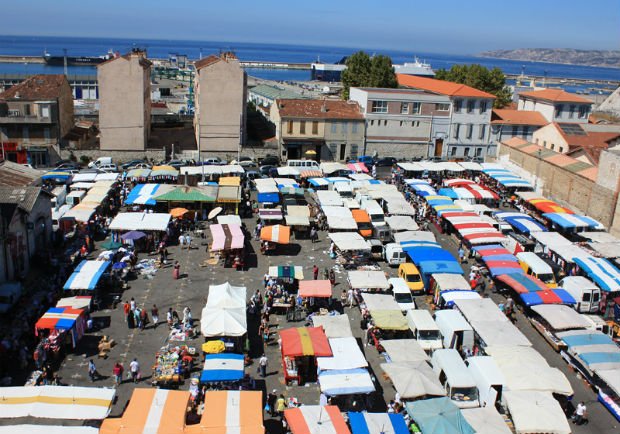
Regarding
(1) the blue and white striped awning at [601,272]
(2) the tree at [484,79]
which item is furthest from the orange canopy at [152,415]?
(2) the tree at [484,79]

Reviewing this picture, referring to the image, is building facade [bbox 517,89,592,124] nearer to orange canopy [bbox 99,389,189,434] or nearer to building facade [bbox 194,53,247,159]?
building facade [bbox 194,53,247,159]

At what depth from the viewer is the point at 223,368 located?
20.9 meters

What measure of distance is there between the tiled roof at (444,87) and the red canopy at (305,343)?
4105cm

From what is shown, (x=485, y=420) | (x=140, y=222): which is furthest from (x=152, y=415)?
(x=140, y=222)

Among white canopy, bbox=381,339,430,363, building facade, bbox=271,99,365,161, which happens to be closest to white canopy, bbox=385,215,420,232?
white canopy, bbox=381,339,430,363

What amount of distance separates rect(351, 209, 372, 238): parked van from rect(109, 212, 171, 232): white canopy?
1169cm

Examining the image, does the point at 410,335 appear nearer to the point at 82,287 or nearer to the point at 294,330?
the point at 294,330

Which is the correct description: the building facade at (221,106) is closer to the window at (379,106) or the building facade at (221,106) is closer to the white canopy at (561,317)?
the window at (379,106)

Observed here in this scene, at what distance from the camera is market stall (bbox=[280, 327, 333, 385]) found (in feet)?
72.0

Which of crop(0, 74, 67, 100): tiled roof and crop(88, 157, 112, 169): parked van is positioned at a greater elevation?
crop(0, 74, 67, 100): tiled roof

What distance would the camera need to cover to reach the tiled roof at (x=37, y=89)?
51606mm

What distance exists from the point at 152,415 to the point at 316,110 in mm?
41566

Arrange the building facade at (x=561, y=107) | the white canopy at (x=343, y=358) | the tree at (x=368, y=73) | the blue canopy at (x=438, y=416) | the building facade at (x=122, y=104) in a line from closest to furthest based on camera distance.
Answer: the blue canopy at (x=438, y=416) → the white canopy at (x=343, y=358) → the building facade at (x=122, y=104) → the building facade at (x=561, y=107) → the tree at (x=368, y=73)

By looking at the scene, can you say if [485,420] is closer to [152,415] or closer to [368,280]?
[152,415]
